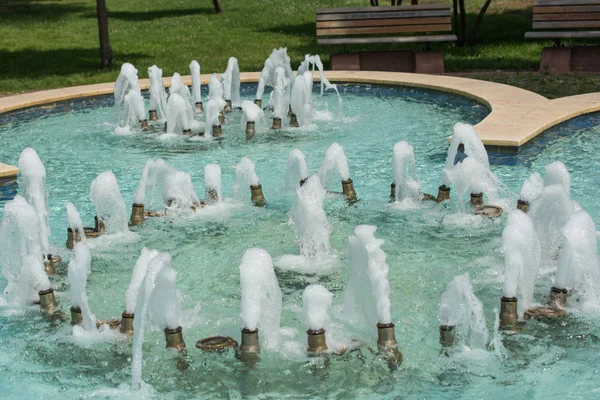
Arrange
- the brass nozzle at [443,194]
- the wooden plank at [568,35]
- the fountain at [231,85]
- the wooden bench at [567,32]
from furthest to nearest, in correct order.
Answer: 1. the wooden bench at [567,32]
2. the wooden plank at [568,35]
3. the fountain at [231,85]
4. the brass nozzle at [443,194]

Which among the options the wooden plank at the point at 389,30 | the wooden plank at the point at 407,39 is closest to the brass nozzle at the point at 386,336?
the wooden plank at the point at 407,39

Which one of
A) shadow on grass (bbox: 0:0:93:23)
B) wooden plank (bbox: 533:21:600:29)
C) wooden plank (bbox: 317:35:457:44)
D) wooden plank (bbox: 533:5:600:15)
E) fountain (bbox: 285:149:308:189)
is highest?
shadow on grass (bbox: 0:0:93:23)

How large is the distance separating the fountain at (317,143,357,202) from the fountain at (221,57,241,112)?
14.6 ft

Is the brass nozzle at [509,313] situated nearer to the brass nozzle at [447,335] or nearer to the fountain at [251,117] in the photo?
the brass nozzle at [447,335]

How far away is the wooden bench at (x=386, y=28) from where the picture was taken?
48.9 ft

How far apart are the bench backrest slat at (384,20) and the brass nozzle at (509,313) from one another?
10132mm

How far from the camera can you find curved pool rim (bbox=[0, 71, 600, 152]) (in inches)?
379

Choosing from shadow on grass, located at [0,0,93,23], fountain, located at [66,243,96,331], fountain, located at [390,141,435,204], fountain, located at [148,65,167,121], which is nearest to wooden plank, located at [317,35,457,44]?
fountain, located at [148,65,167,121]

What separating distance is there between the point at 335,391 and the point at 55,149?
6843mm

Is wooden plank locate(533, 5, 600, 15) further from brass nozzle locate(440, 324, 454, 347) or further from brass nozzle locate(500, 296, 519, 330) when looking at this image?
brass nozzle locate(440, 324, 454, 347)

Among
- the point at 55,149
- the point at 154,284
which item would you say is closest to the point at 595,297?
the point at 154,284

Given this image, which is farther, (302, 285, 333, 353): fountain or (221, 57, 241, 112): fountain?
(221, 57, 241, 112): fountain

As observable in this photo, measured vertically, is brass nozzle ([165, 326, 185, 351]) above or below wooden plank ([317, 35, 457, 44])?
below

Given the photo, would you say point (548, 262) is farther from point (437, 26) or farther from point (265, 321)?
point (437, 26)
